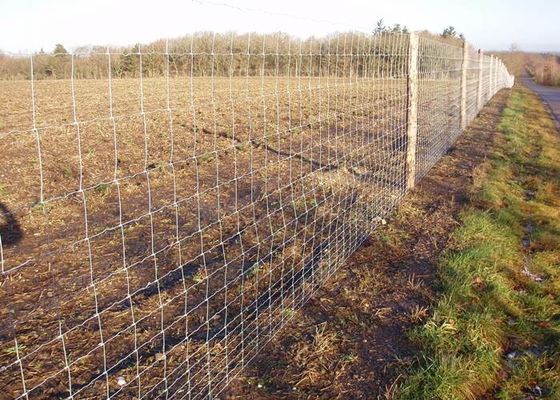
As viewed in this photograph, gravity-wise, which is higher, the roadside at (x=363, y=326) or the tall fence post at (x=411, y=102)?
the tall fence post at (x=411, y=102)

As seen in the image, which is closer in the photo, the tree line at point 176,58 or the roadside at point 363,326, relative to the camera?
the tree line at point 176,58

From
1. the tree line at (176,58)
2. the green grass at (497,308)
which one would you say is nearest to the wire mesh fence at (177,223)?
the tree line at (176,58)

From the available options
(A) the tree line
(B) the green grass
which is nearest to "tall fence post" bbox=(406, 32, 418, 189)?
(B) the green grass

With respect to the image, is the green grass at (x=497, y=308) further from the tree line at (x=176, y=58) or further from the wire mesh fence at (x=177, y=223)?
the tree line at (x=176, y=58)

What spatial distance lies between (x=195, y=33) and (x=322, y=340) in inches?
78.4

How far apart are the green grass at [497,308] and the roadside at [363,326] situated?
14 centimetres

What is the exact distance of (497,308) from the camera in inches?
157

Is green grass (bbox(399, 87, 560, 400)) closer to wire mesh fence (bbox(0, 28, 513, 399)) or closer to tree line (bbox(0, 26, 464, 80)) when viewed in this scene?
wire mesh fence (bbox(0, 28, 513, 399))

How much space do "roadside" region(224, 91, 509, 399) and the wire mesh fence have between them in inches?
5.3

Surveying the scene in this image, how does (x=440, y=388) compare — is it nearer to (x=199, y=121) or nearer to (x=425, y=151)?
(x=425, y=151)

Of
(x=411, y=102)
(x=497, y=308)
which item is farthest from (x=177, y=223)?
(x=411, y=102)

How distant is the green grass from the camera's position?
10.3ft

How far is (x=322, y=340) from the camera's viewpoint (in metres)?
3.43

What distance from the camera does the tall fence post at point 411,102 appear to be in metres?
6.18
